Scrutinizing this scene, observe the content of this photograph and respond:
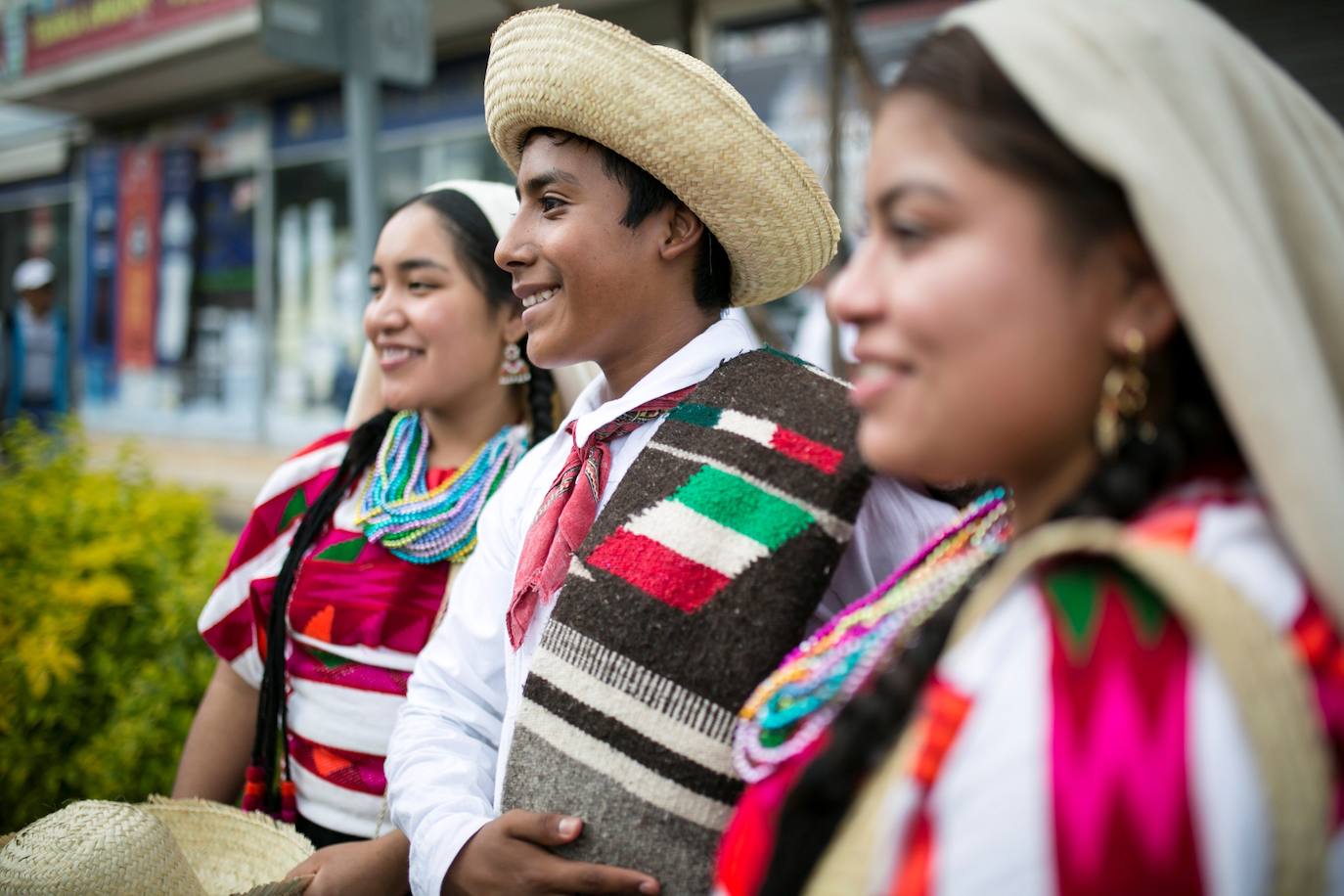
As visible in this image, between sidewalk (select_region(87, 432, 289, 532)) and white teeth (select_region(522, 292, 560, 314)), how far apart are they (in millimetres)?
7269

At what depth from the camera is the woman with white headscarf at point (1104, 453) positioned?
32.8 inches

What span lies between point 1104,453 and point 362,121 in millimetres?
2978

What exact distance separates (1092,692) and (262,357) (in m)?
12.4

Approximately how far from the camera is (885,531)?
1.66 m

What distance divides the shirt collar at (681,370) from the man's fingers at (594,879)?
71 centimetres

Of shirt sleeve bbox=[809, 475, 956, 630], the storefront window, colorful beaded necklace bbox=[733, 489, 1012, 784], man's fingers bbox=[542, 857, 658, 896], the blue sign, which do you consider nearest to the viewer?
colorful beaded necklace bbox=[733, 489, 1012, 784]

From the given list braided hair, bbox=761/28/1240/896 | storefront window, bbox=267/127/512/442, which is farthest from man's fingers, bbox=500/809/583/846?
storefront window, bbox=267/127/512/442

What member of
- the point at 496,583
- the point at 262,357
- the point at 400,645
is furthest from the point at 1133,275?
the point at 262,357

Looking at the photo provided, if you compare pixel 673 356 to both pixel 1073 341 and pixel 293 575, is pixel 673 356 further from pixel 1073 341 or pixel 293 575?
pixel 293 575

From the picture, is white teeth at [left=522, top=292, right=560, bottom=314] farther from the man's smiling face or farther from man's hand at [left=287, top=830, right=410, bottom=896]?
man's hand at [left=287, top=830, right=410, bottom=896]

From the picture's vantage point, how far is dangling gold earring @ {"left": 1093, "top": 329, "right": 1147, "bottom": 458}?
100cm

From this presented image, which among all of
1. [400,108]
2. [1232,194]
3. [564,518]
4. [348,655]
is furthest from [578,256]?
[400,108]

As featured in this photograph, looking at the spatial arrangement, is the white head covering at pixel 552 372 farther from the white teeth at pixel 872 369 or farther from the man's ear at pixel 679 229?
the white teeth at pixel 872 369

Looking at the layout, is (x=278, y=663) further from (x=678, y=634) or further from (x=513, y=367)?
(x=678, y=634)
